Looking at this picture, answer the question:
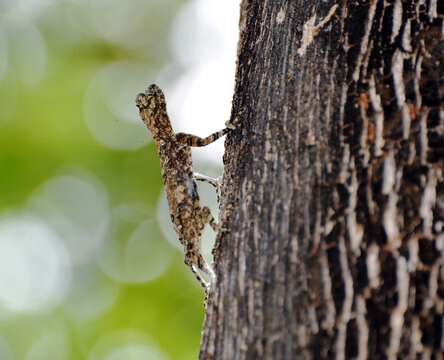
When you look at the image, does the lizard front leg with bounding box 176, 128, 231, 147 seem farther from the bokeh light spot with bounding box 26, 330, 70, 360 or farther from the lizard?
the bokeh light spot with bounding box 26, 330, 70, 360

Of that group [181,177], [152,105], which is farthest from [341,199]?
[152,105]

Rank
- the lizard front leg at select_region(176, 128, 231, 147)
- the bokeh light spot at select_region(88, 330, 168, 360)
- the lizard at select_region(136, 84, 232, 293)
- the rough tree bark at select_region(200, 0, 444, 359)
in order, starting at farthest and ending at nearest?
the bokeh light spot at select_region(88, 330, 168, 360), the lizard front leg at select_region(176, 128, 231, 147), the lizard at select_region(136, 84, 232, 293), the rough tree bark at select_region(200, 0, 444, 359)

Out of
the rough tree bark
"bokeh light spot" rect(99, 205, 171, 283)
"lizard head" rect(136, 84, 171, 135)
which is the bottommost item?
the rough tree bark

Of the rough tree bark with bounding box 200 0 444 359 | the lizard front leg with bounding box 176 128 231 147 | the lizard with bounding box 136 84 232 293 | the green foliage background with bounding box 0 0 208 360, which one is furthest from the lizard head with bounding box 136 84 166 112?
the green foliage background with bounding box 0 0 208 360

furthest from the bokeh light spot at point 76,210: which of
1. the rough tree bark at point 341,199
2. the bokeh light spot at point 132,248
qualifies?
the rough tree bark at point 341,199

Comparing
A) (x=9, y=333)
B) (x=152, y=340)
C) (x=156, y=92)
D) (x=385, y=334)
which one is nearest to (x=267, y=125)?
(x=385, y=334)

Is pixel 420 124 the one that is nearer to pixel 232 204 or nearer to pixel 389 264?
pixel 389 264
